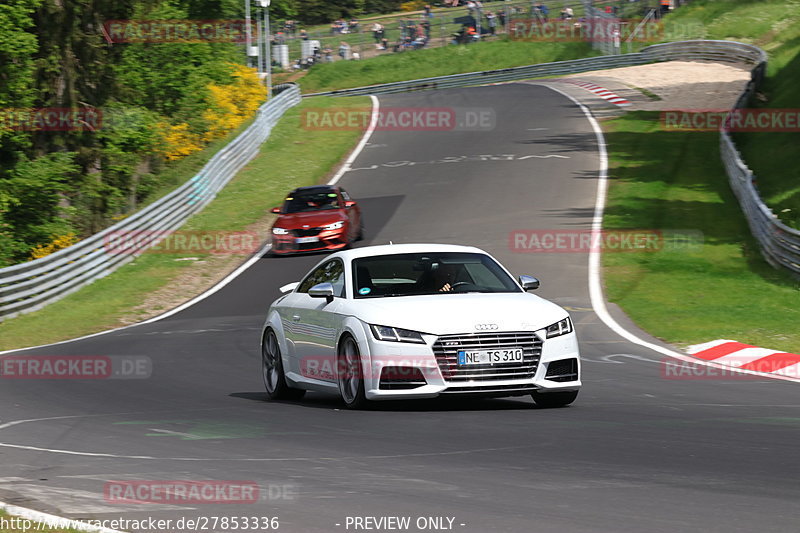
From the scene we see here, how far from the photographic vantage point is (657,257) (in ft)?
87.8

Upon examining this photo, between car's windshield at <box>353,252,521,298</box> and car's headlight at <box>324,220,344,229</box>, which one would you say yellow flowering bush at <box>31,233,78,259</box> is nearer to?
car's headlight at <box>324,220,344,229</box>

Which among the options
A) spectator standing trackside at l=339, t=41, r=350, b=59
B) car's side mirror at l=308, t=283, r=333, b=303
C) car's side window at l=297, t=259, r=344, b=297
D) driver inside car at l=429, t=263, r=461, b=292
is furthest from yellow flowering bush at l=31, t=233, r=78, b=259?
spectator standing trackside at l=339, t=41, r=350, b=59

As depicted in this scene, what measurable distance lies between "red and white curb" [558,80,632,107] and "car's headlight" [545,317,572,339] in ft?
132

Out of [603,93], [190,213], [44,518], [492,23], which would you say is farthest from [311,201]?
[492,23]

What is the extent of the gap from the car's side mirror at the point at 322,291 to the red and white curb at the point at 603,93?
40.0m

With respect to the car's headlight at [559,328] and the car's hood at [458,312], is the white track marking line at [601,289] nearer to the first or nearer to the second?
the car's headlight at [559,328]

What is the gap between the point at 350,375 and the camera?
11.2m

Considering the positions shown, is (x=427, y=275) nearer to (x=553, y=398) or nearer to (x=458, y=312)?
(x=458, y=312)

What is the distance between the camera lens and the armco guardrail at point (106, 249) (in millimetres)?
26031

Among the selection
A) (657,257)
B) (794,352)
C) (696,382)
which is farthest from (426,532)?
(657,257)

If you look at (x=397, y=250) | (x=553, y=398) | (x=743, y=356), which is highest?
(x=397, y=250)

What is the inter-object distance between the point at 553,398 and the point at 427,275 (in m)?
1.61

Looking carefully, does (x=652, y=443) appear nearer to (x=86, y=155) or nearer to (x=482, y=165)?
(x=482, y=165)

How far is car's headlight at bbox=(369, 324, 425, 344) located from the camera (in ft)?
34.8
